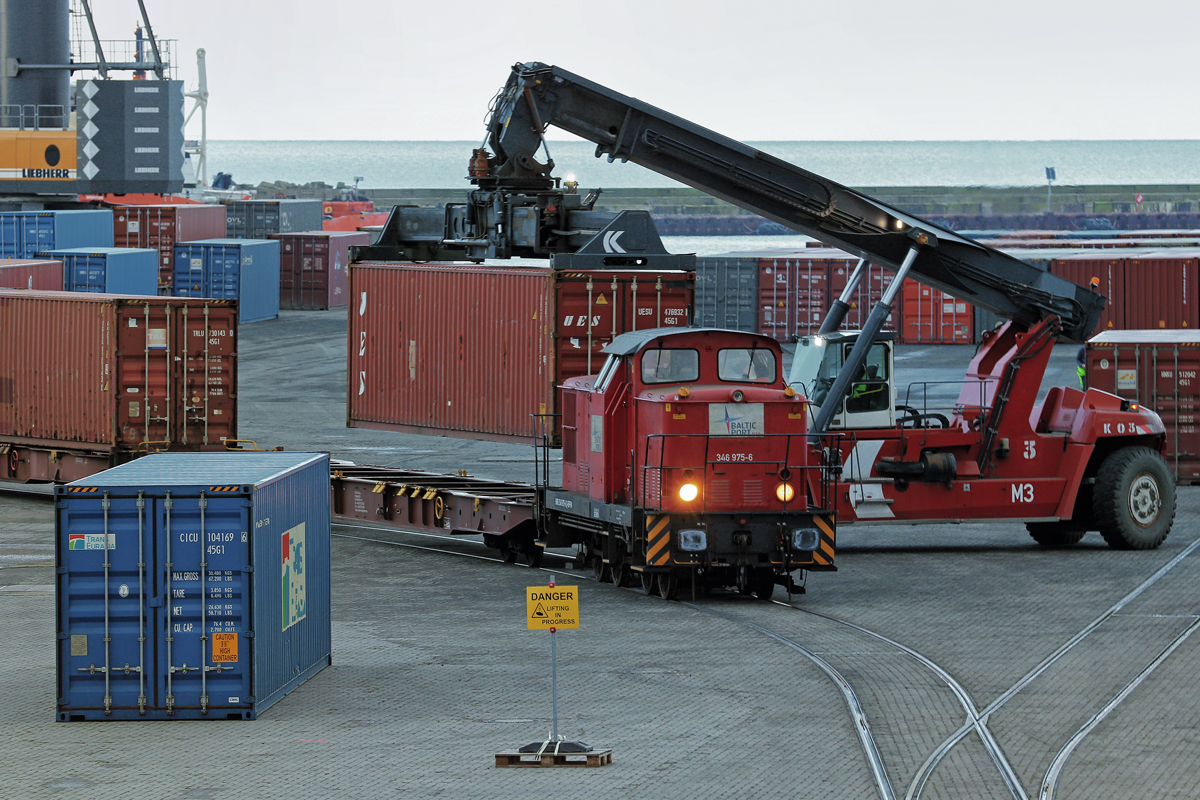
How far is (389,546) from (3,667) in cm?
897

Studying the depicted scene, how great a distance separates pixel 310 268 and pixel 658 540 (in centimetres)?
5709

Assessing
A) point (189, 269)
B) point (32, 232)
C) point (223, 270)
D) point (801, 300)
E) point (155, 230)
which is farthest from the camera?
point (155, 230)

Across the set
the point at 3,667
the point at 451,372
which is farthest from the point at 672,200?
the point at 3,667

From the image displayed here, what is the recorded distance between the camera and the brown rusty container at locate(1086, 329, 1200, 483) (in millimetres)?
27188

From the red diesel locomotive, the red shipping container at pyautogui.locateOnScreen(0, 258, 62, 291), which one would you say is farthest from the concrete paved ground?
the red shipping container at pyautogui.locateOnScreen(0, 258, 62, 291)

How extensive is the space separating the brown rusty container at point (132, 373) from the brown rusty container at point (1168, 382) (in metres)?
14.9

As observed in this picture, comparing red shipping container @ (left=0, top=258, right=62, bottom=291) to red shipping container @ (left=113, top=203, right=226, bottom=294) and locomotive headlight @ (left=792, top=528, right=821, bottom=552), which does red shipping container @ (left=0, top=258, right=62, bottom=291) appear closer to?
red shipping container @ (left=113, top=203, right=226, bottom=294)

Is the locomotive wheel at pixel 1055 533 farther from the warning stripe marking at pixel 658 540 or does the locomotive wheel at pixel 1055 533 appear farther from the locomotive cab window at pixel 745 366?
the warning stripe marking at pixel 658 540

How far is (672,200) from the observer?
5994 inches

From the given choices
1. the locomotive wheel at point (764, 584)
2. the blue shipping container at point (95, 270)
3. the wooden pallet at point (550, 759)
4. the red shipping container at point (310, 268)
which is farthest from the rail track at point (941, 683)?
the red shipping container at point (310, 268)

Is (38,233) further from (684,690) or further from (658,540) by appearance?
(684,690)

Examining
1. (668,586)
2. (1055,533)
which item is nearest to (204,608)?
(668,586)

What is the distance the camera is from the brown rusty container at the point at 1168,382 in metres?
27.2

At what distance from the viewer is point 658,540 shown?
1847 cm
